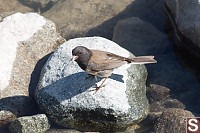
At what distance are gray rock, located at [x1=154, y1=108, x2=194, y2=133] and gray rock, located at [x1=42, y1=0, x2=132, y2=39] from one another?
400 cm

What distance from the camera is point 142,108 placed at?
6.01 meters

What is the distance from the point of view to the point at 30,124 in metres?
5.68

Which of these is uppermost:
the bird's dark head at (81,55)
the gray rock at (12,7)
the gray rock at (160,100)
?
the gray rock at (12,7)

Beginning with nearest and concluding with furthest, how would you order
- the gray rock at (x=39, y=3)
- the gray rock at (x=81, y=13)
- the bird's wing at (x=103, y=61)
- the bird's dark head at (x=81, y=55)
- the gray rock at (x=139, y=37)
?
the bird's dark head at (x=81, y=55) → the bird's wing at (x=103, y=61) → the gray rock at (x=139, y=37) → the gray rock at (x=81, y=13) → the gray rock at (x=39, y=3)

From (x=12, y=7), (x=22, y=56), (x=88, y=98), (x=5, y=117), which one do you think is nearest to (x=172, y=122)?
(x=88, y=98)

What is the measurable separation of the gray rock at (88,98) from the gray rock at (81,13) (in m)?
2.57

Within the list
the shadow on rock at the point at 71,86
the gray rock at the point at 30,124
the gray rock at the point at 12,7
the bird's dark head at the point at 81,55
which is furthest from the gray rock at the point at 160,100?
the gray rock at the point at 12,7

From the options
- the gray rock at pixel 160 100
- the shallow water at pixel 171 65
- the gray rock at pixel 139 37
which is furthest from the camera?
the gray rock at pixel 139 37

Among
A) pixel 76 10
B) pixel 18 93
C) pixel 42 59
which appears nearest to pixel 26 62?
pixel 42 59

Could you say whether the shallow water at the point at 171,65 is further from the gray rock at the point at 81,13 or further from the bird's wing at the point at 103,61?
the bird's wing at the point at 103,61

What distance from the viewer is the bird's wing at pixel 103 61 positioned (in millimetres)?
5555

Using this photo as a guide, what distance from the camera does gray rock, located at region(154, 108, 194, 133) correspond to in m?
5.45

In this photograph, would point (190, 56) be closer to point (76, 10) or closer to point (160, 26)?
point (160, 26)

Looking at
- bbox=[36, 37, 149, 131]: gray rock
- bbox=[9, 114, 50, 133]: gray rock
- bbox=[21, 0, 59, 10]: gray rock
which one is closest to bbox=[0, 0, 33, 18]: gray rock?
bbox=[21, 0, 59, 10]: gray rock
